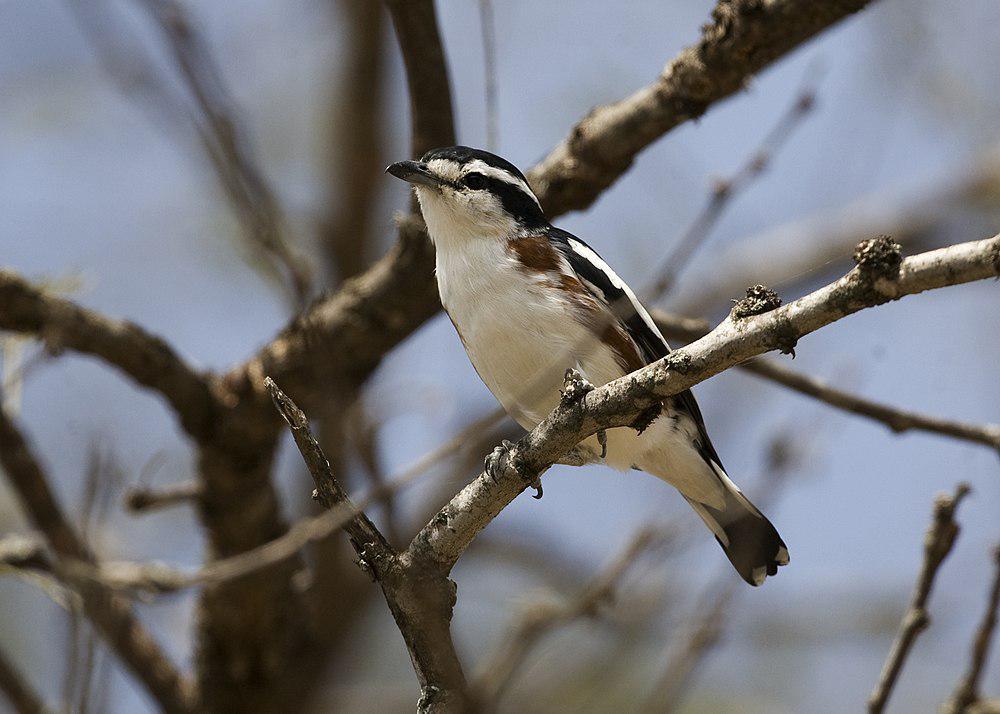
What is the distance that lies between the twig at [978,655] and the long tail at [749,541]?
2.61ft

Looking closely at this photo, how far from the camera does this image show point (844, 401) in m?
4.31

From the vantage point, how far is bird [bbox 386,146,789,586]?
12.1ft

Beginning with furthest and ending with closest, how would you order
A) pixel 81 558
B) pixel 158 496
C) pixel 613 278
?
1. pixel 158 496
2. pixel 81 558
3. pixel 613 278

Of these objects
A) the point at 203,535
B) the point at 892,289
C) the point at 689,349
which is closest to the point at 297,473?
the point at 203,535

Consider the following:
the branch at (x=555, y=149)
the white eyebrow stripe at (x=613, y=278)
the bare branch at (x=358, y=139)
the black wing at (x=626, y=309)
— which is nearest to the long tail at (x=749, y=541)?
the black wing at (x=626, y=309)

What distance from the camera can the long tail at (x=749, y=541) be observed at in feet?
13.3

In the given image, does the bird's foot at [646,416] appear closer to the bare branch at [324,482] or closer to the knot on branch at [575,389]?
the knot on branch at [575,389]

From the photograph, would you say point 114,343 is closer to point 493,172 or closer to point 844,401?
point 493,172

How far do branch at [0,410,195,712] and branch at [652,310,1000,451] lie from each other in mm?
2528

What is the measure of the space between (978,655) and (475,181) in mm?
2459

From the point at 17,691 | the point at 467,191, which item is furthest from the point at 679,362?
the point at 17,691

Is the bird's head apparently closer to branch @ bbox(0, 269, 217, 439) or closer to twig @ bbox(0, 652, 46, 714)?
branch @ bbox(0, 269, 217, 439)

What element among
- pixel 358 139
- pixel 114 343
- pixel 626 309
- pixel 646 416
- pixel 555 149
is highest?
pixel 358 139

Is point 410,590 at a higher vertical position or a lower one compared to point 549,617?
lower
